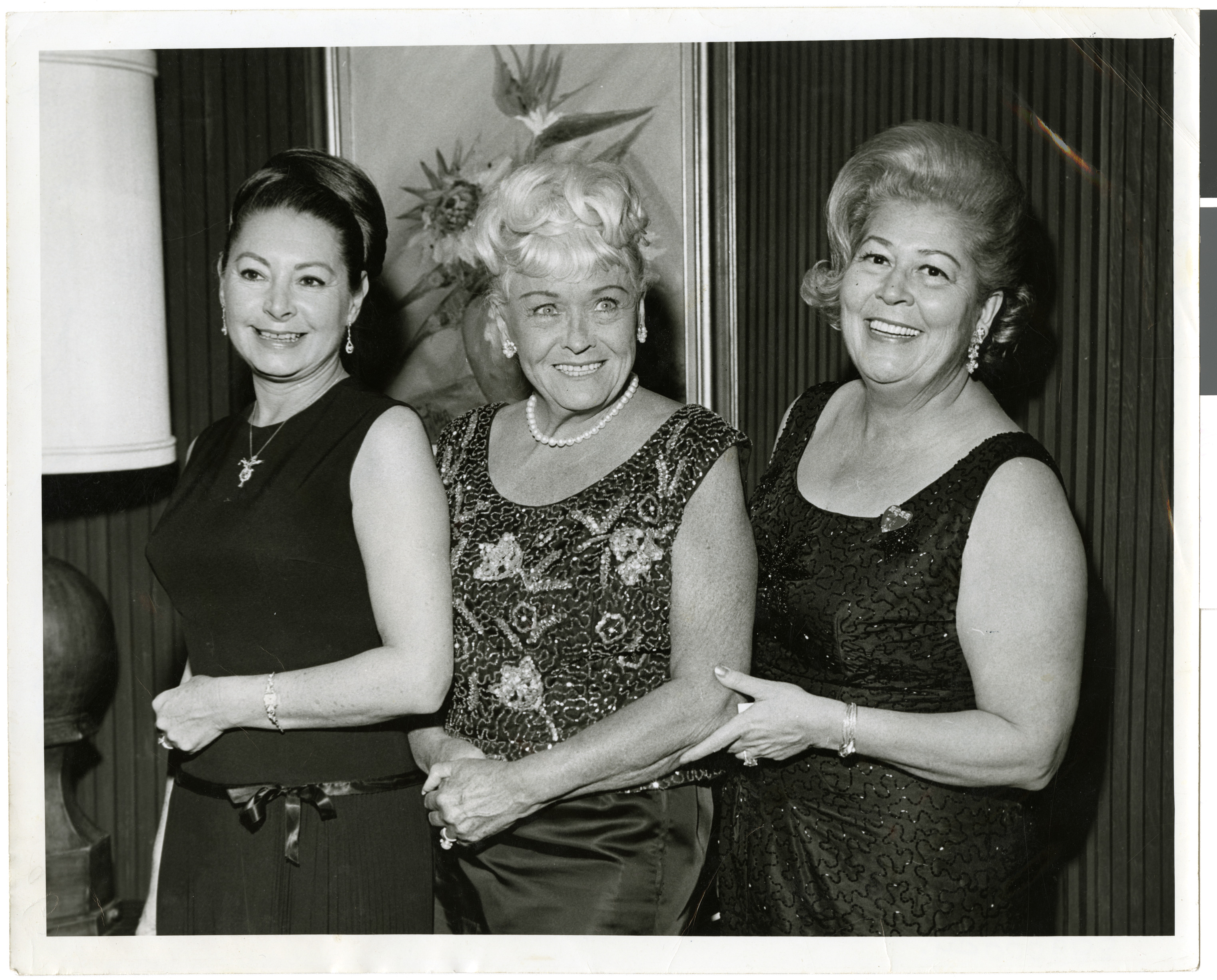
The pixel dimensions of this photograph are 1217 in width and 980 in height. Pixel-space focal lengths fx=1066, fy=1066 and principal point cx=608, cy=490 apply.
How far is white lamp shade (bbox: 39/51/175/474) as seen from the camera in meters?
1.92

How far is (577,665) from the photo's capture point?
5.68 feet

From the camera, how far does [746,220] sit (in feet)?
6.45

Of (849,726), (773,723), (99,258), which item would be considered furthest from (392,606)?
(99,258)

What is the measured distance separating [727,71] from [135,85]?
107 cm

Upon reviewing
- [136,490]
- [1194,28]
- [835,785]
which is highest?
[1194,28]

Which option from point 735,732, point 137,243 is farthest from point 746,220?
point 137,243

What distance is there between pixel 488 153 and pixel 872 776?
4.27 ft

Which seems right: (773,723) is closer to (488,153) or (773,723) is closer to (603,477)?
(603,477)

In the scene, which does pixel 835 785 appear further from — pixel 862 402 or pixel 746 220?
pixel 746 220

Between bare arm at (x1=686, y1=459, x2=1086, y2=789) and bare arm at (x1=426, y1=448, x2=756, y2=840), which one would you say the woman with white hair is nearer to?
bare arm at (x1=426, y1=448, x2=756, y2=840)

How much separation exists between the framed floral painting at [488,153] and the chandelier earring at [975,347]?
1.59 feet

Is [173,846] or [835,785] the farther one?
[173,846]

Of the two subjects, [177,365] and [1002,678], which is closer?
[1002,678]

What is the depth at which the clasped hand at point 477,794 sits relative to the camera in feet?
5.74
